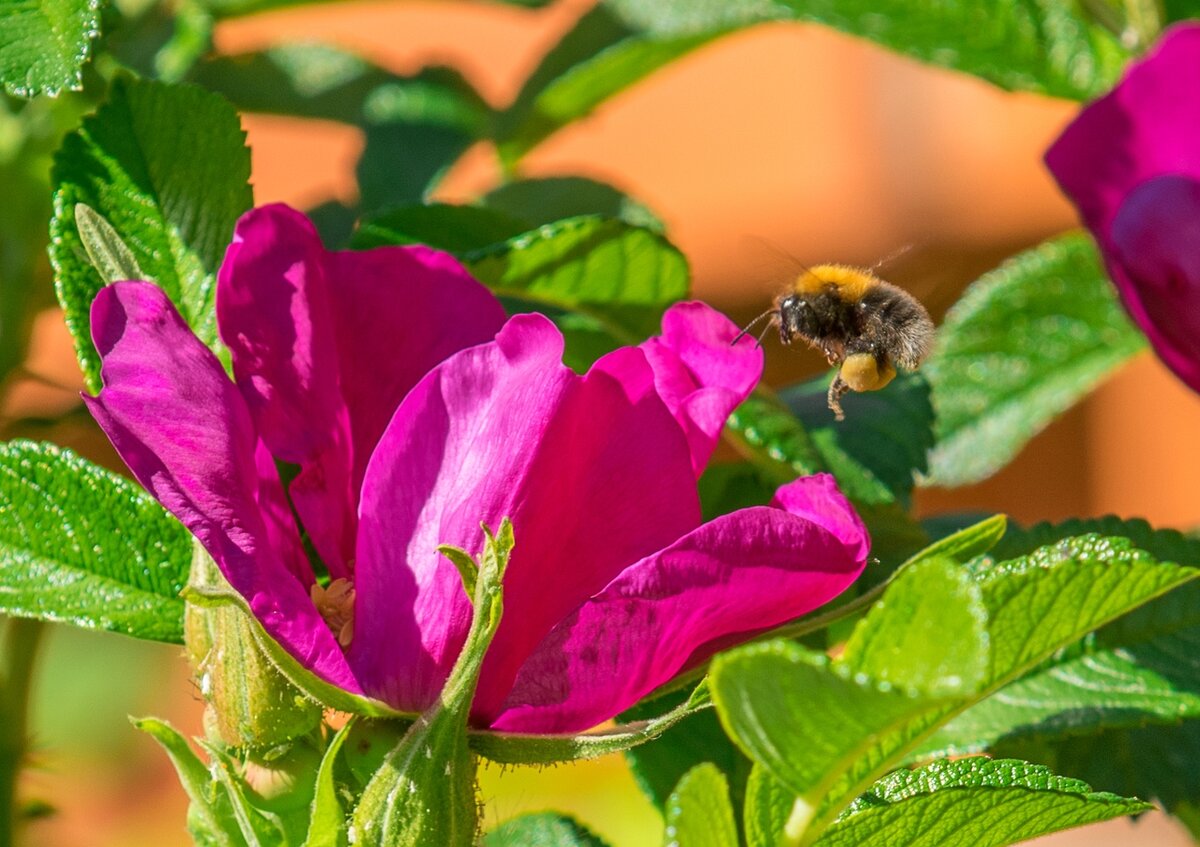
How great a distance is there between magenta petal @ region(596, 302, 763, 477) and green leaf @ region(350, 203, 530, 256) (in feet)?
0.56

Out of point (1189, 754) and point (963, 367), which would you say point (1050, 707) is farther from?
point (963, 367)

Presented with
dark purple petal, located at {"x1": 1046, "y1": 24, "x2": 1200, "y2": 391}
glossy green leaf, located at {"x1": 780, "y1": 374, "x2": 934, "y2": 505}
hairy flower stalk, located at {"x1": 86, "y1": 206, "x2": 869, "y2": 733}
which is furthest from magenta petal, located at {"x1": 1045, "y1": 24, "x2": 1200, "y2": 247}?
hairy flower stalk, located at {"x1": 86, "y1": 206, "x2": 869, "y2": 733}

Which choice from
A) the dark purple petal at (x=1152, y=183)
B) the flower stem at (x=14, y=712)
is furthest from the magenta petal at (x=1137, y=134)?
the flower stem at (x=14, y=712)

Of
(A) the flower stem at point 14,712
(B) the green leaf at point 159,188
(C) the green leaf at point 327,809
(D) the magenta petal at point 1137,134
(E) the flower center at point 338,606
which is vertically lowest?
(A) the flower stem at point 14,712

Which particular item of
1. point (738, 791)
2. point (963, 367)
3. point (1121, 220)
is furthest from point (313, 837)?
point (963, 367)

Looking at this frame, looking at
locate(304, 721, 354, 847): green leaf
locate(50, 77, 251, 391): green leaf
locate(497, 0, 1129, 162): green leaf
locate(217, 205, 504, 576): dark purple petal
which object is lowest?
locate(304, 721, 354, 847): green leaf

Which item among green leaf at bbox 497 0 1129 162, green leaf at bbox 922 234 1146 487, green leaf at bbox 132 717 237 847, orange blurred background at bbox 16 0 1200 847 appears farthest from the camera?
orange blurred background at bbox 16 0 1200 847

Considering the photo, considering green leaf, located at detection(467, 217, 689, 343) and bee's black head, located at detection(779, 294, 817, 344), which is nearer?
green leaf, located at detection(467, 217, 689, 343)

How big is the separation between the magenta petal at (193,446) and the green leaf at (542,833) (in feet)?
0.72

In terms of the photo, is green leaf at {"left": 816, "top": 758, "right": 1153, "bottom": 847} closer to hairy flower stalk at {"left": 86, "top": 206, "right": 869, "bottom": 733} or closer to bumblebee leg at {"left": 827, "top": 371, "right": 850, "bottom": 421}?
hairy flower stalk at {"left": 86, "top": 206, "right": 869, "bottom": 733}

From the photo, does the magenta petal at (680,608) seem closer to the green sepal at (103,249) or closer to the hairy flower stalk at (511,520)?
the hairy flower stalk at (511,520)

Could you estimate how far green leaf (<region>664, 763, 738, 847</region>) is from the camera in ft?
1.36

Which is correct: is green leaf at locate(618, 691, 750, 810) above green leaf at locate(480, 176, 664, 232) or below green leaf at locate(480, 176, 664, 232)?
below

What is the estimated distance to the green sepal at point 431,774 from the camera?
0.44 m
